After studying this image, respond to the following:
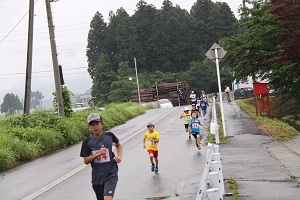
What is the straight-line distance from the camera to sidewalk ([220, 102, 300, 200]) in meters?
8.05

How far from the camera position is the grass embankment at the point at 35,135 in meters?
14.8

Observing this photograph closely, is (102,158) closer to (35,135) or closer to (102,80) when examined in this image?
(35,135)

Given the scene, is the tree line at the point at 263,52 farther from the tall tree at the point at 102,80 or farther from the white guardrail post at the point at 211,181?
the tall tree at the point at 102,80

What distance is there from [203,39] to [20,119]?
2716 inches

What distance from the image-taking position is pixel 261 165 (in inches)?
424

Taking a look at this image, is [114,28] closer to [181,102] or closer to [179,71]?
[179,71]

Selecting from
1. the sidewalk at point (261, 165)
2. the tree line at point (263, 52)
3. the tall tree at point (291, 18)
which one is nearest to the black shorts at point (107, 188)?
the sidewalk at point (261, 165)

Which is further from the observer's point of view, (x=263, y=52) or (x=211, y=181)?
(x=263, y=52)

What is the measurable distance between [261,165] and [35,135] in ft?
31.0

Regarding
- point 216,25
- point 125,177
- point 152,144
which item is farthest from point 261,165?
point 216,25

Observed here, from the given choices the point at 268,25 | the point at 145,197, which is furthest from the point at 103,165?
the point at 268,25

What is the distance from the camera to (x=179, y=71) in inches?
3184

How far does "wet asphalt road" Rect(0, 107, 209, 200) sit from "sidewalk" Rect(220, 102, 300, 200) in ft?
2.86

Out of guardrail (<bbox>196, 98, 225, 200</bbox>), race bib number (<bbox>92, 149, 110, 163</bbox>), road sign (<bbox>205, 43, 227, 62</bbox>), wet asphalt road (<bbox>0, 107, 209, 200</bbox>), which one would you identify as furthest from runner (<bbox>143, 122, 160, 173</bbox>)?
road sign (<bbox>205, 43, 227, 62</bbox>)
